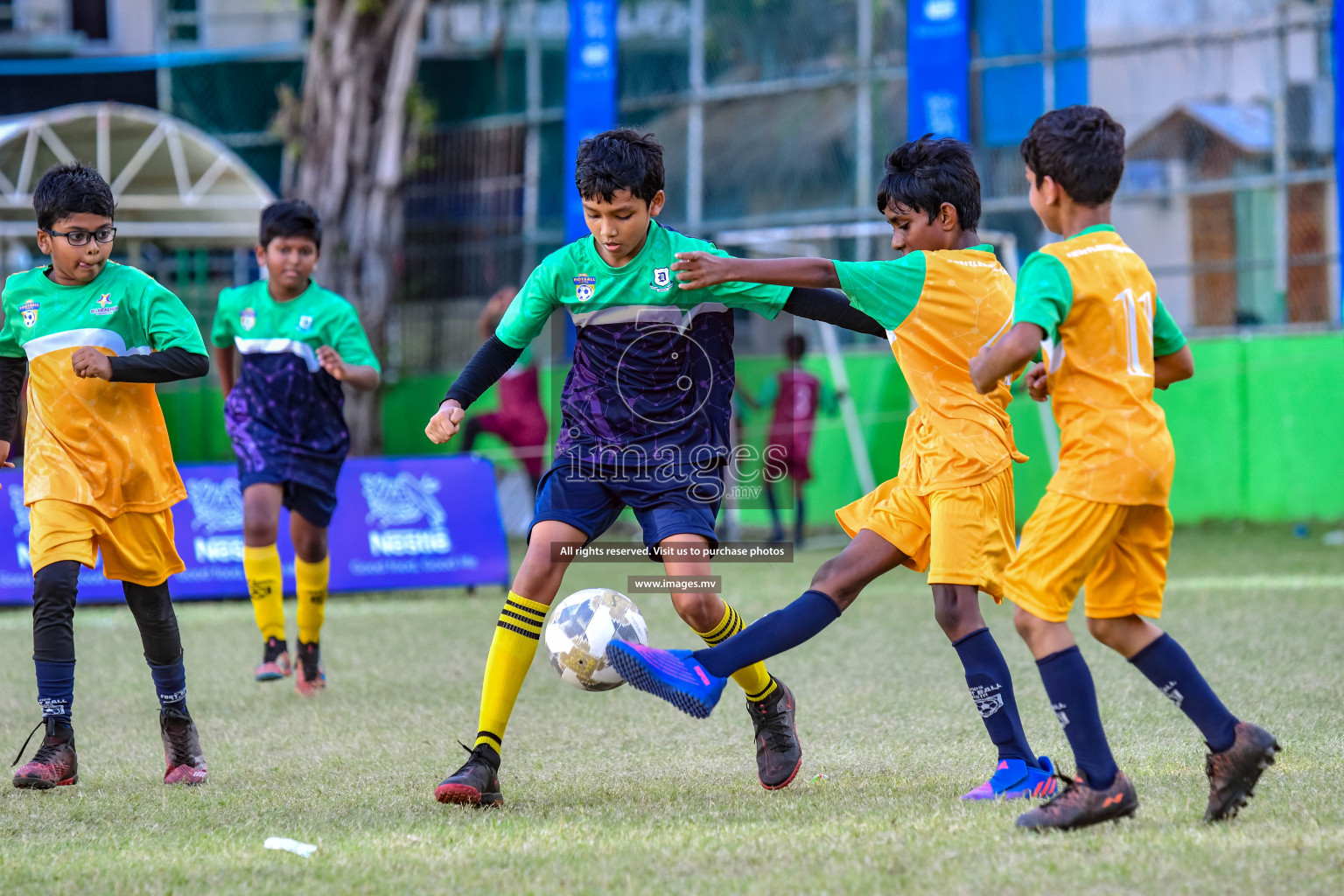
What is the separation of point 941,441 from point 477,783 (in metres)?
1.63

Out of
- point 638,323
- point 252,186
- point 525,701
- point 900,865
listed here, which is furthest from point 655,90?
point 900,865

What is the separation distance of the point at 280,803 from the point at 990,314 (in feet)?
8.18

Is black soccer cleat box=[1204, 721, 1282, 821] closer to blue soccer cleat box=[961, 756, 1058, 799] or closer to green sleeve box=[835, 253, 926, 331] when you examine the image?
blue soccer cleat box=[961, 756, 1058, 799]

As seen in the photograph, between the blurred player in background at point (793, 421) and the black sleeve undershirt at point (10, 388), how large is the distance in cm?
953

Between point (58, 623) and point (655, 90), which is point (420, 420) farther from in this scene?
point (58, 623)

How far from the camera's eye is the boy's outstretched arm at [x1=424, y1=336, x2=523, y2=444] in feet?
13.7

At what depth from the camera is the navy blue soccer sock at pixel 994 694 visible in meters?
4.18

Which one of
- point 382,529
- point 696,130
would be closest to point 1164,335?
point 382,529

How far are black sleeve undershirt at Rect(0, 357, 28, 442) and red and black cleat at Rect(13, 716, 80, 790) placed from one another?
99 cm

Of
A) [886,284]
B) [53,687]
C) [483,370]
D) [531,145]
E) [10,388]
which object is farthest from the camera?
[531,145]

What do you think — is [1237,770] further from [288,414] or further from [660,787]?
[288,414]

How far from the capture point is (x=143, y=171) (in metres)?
17.6

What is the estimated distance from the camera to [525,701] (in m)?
6.28

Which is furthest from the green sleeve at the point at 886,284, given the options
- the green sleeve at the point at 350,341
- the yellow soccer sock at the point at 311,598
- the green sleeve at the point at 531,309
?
the yellow soccer sock at the point at 311,598
